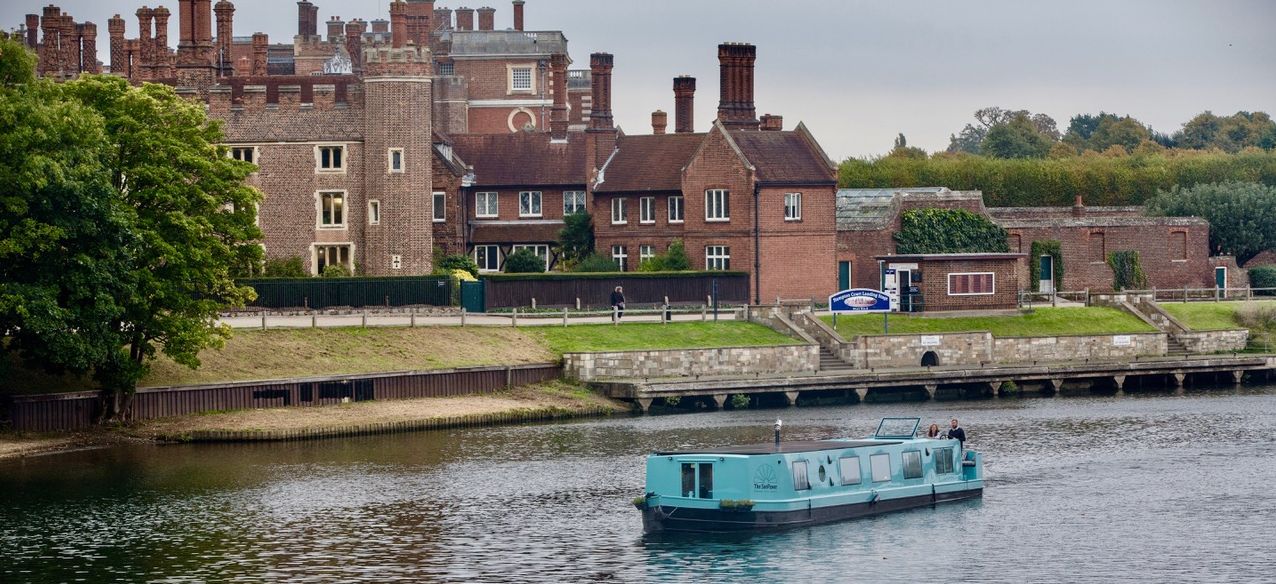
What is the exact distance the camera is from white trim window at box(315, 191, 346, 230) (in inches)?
3595

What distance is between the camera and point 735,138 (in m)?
96.4

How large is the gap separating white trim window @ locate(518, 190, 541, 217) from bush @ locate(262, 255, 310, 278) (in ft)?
57.1

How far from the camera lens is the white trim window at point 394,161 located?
89.7m

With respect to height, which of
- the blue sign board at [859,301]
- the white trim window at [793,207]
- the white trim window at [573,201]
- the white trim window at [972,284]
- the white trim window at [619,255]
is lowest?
the blue sign board at [859,301]

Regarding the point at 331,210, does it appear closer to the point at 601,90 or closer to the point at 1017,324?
the point at 601,90

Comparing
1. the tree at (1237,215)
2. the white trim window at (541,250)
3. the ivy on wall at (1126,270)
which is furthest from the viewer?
the tree at (1237,215)

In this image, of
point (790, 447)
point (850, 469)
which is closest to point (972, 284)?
point (850, 469)

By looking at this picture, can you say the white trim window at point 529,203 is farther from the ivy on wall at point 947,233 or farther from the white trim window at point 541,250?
the ivy on wall at point 947,233

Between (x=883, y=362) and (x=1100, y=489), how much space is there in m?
28.0

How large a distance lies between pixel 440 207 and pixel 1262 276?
1896 inches

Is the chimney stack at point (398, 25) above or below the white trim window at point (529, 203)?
above

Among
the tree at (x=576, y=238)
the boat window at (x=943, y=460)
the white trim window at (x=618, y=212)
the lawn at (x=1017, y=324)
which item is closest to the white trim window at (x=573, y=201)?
the tree at (x=576, y=238)

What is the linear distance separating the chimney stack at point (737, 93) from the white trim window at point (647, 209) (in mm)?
5793

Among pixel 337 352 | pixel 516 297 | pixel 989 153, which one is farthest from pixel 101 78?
pixel 989 153
